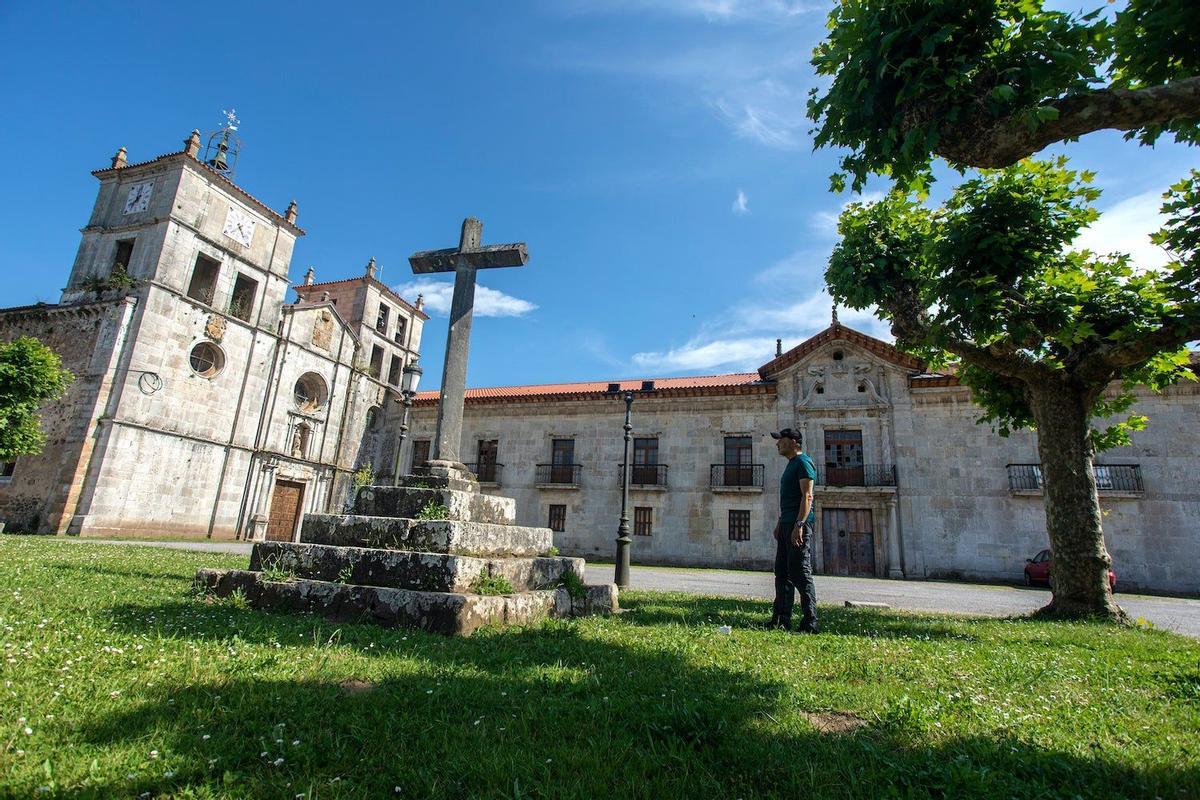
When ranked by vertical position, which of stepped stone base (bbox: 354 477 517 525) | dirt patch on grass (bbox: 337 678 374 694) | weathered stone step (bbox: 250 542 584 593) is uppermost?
stepped stone base (bbox: 354 477 517 525)

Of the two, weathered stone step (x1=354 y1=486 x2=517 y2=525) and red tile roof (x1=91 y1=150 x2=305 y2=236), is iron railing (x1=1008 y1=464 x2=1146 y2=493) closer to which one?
weathered stone step (x1=354 y1=486 x2=517 y2=525)

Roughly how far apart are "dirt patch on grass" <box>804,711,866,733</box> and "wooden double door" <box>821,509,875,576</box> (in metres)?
19.2

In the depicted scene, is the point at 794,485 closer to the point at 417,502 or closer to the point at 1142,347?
the point at 417,502

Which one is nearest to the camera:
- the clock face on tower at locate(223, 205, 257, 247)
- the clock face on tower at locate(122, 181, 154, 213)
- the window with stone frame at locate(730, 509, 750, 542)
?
the clock face on tower at locate(122, 181, 154, 213)

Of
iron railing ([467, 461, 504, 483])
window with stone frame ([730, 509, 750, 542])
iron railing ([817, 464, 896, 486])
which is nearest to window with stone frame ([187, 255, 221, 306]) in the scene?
iron railing ([467, 461, 504, 483])

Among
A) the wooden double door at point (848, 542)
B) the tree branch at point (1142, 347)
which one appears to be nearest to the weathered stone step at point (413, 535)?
the tree branch at point (1142, 347)

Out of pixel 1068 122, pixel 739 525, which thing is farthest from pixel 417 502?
pixel 739 525

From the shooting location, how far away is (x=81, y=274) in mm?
20797

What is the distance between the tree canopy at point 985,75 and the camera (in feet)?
12.7

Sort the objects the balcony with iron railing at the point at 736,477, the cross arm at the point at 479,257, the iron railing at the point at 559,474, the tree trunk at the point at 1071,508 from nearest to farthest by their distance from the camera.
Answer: the cross arm at the point at 479,257
the tree trunk at the point at 1071,508
the balcony with iron railing at the point at 736,477
the iron railing at the point at 559,474

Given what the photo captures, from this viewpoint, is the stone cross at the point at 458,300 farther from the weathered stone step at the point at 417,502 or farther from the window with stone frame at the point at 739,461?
the window with stone frame at the point at 739,461

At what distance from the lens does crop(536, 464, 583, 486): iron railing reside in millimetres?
23797

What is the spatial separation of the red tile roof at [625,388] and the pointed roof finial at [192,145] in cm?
1303

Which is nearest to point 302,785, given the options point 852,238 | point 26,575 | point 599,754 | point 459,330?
point 599,754
